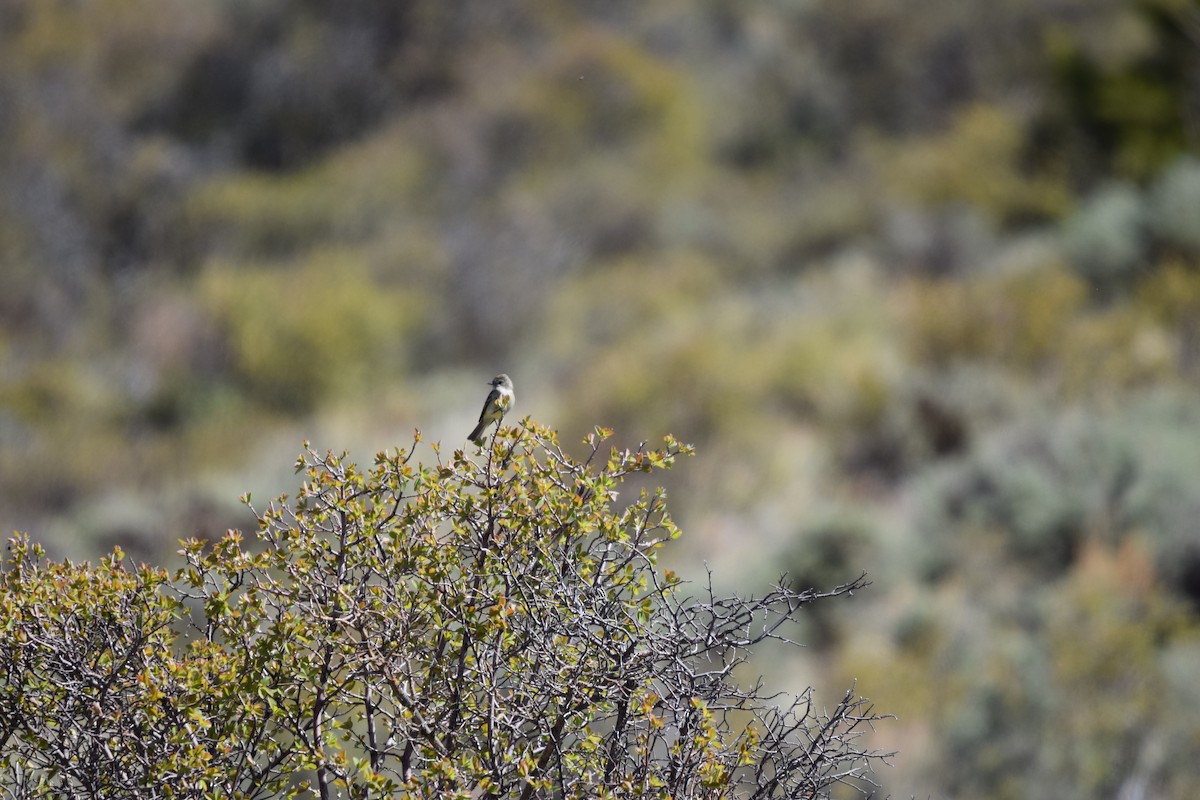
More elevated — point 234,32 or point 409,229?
point 234,32

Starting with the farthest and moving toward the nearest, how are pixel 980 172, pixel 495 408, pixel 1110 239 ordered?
1. pixel 980 172
2. pixel 1110 239
3. pixel 495 408

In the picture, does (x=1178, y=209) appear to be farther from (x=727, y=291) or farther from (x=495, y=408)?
(x=495, y=408)

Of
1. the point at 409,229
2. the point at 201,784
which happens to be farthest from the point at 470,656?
the point at 409,229

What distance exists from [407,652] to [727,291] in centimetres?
2473

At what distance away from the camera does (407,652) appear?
4738 mm

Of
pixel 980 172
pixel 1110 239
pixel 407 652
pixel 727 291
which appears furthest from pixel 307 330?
pixel 407 652

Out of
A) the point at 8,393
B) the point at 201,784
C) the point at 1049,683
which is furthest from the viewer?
the point at 8,393

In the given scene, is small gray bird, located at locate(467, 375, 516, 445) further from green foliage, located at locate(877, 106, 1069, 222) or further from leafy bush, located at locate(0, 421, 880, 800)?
green foliage, located at locate(877, 106, 1069, 222)

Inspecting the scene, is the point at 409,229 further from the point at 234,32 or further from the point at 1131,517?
the point at 1131,517

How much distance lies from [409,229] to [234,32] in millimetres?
8427

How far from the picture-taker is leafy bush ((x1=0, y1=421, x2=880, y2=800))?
4.60 meters

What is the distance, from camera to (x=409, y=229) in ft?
105

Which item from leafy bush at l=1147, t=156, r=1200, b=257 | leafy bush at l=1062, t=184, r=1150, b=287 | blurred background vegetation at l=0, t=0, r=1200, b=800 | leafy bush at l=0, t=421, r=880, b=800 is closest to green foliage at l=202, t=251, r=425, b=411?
blurred background vegetation at l=0, t=0, r=1200, b=800

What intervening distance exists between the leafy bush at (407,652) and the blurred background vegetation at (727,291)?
6542 millimetres
